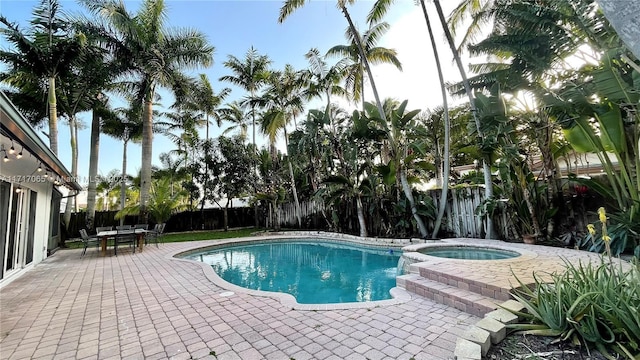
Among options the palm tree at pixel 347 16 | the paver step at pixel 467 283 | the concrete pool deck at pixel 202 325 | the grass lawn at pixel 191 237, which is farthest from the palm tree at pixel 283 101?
the paver step at pixel 467 283

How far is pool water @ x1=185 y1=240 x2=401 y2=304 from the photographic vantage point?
599 cm

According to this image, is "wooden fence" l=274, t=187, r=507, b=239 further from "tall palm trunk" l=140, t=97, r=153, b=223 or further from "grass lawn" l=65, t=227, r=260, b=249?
"tall palm trunk" l=140, t=97, r=153, b=223

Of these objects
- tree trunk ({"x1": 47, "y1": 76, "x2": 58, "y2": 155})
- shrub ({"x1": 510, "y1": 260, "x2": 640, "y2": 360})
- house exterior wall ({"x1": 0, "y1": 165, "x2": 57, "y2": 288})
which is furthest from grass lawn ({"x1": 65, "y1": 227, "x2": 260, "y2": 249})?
shrub ({"x1": 510, "y1": 260, "x2": 640, "y2": 360})

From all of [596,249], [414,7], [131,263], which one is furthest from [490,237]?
[131,263]

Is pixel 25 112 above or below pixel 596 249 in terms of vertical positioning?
above

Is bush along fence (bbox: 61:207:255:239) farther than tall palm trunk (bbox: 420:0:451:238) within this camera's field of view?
Yes

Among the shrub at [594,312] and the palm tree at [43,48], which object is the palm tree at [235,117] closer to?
the palm tree at [43,48]

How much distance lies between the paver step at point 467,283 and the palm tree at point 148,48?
14812mm

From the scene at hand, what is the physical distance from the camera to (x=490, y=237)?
9195 mm

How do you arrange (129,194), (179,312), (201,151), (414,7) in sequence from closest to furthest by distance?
(179,312) < (414,7) < (201,151) < (129,194)

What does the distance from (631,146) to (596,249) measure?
2.51 meters

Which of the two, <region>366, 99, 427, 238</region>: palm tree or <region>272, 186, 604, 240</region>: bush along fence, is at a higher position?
<region>366, 99, 427, 238</region>: palm tree

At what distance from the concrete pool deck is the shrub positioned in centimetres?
93

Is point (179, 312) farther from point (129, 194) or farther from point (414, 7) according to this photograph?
point (129, 194)
